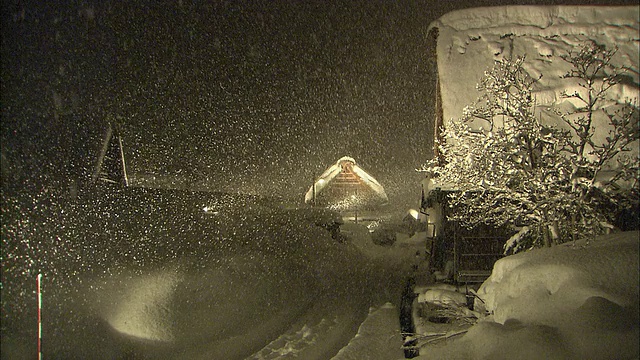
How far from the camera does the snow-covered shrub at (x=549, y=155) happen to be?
5676 mm

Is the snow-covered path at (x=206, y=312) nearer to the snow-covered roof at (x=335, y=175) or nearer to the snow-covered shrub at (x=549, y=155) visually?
the snow-covered shrub at (x=549, y=155)

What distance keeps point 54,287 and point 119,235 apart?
2893mm

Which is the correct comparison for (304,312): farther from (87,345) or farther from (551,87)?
(551,87)

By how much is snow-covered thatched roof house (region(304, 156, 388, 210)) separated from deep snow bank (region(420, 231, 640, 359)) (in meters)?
24.8

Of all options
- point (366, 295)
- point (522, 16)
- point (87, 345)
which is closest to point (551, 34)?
point (522, 16)

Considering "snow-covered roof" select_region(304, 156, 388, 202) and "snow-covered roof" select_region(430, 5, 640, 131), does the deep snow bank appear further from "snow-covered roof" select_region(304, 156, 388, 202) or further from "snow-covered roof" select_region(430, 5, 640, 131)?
"snow-covered roof" select_region(304, 156, 388, 202)

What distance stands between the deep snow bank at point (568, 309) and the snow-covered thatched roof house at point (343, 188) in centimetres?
2483

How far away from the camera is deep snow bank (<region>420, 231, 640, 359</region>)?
3.38 meters

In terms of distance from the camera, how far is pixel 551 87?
23.6 feet

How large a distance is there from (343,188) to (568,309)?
26.3m

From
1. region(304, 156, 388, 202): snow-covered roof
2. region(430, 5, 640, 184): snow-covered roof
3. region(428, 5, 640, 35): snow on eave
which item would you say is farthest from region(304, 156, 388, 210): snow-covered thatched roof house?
region(430, 5, 640, 184): snow-covered roof

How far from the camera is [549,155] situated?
6.69m

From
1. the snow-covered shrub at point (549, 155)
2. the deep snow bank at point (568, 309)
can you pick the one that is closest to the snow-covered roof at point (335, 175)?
the snow-covered shrub at point (549, 155)

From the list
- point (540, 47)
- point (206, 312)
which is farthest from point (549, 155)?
point (206, 312)
